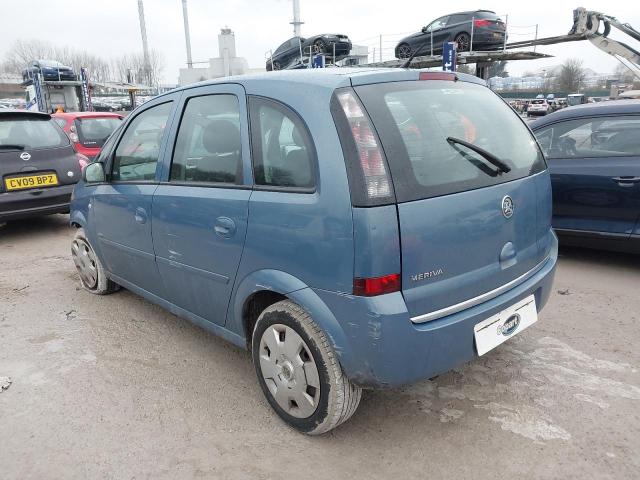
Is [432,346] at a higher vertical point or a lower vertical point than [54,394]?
higher

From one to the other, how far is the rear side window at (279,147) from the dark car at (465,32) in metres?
13.7

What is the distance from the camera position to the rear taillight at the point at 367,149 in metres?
1.99

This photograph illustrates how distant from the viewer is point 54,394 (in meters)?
2.87

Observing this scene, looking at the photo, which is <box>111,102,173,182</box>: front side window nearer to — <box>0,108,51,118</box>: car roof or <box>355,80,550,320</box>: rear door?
<box>355,80,550,320</box>: rear door

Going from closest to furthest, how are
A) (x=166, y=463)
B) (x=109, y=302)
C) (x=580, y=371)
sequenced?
(x=166, y=463) < (x=580, y=371) < (x=109, y=302)

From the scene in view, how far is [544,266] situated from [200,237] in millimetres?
1895

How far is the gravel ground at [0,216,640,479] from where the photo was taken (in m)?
2.25

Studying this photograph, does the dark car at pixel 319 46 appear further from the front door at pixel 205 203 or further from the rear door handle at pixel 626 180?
the front door at pixel 205 203

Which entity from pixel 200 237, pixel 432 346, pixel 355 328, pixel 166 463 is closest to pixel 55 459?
pixel 166 463

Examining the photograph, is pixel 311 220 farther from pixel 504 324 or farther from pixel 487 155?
pixel 504 324

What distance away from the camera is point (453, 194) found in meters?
A: 2.15

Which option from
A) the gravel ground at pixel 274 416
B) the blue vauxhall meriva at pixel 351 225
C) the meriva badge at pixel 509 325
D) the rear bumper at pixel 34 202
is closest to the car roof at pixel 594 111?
the gravel ground at pixel 274 416

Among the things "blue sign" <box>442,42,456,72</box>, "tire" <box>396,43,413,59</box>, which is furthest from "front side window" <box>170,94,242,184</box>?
"tire" <box>396,43,413,59</box>

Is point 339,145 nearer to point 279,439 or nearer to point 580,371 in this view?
point 279,439
